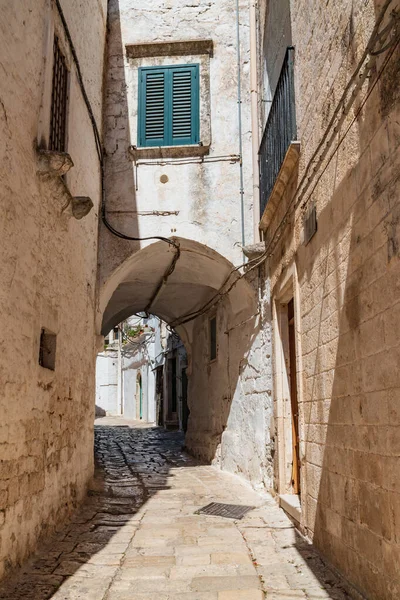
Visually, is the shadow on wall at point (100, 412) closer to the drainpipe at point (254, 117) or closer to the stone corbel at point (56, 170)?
the drainpipe at point (254, 117)

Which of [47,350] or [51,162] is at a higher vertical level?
[51,162]

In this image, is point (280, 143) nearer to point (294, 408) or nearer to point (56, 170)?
point (56, 170)

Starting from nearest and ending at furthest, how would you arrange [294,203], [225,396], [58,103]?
[58,103], [294,203], [225,396]

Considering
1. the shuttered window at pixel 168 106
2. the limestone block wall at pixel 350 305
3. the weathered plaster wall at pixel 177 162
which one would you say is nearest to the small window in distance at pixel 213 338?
the weathered plaster wall at pixel 177 162

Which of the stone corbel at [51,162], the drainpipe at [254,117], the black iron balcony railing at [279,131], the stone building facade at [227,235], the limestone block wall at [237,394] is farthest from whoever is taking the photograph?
the drainpipe at [254,117]

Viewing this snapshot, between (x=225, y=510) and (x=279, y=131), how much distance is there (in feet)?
13.8

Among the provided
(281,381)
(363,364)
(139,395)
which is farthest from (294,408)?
(139,395)

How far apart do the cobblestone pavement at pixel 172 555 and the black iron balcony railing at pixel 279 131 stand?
12.2 ft

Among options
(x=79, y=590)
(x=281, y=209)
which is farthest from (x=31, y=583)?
(x=281, y=209)

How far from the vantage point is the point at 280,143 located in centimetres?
626

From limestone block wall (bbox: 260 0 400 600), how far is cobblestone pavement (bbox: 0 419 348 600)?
14.2 inches

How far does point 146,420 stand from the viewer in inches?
1009

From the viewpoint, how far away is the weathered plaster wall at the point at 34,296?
12.8 feet

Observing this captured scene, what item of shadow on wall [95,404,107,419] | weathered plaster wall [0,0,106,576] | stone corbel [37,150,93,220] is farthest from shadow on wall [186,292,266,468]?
shadow on wall [95,404,107,419]
